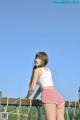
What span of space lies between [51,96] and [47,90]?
99mm

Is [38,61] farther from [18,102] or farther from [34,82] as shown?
[18,102]

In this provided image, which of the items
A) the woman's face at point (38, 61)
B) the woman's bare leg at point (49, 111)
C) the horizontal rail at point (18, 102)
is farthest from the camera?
the horizontal rail at point (18, 102)

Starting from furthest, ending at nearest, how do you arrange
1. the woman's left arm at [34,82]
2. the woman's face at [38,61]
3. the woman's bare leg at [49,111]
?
the woman's face at [38,61], the woman's left arm at [34,82], the woman's bare leg at [49,111]

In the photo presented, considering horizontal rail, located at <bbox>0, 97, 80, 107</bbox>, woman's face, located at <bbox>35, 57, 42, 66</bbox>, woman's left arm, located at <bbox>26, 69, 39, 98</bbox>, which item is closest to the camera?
woman's left arm, located at <bbox>26, 69, 39, 98</bbox>

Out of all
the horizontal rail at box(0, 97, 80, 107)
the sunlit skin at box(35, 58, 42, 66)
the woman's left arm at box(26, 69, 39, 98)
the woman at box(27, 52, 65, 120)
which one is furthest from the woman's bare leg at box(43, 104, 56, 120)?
the horizontal rail at box(0, 97, 80, 107)

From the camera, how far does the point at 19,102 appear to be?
4816 millimetres

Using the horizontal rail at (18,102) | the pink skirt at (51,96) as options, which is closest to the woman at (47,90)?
the pink skirt at (51,96)

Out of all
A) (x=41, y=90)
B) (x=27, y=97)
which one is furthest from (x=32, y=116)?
(x=41, y=90)

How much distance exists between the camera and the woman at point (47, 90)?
13.6 ft

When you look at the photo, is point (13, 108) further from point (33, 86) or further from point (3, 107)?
point (33, 86)

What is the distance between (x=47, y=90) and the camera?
4227 mm

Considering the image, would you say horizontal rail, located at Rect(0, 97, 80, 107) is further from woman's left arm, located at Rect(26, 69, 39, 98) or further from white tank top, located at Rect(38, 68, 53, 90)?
white tank top, located at Rect(38, 68, 53, 90)

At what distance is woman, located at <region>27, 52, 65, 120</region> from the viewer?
4137 mm

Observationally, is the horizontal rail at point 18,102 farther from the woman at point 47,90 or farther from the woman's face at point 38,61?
the woman's face at point 38,61
